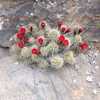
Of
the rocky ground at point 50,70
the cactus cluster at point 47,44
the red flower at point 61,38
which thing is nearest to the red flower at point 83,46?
the cactus cluster at point 47,44

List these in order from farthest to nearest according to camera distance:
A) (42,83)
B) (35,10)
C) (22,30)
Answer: (35,10), (22,30), (42,83)

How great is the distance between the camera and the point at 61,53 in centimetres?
354

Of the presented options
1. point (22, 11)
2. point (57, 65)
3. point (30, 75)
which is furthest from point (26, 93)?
point (22, 11)

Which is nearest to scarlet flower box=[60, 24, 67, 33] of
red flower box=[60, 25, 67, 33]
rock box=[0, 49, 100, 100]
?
red flower box=[60, 25, 67, 33]

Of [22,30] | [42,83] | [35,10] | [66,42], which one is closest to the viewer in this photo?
[42,83]

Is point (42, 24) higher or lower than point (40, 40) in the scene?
higher

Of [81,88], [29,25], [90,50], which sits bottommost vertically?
[81,88]

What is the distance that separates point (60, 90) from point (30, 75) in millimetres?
355

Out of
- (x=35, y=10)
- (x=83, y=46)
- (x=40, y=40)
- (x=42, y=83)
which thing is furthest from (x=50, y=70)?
(x=35, y=10)

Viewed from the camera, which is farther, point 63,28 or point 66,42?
point 63,28

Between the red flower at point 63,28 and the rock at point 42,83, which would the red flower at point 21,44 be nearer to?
the rock at point 42,83

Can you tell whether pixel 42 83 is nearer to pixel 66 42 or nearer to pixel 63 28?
pixel 66 42

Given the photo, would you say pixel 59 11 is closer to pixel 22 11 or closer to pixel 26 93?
pixel 22 11

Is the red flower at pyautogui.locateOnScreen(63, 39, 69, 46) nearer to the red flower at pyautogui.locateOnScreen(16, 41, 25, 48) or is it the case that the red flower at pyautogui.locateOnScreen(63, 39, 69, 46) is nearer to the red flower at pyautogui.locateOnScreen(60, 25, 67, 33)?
the red flower at pyautogui.locateOnScreen(60, 25, 67, 33)
